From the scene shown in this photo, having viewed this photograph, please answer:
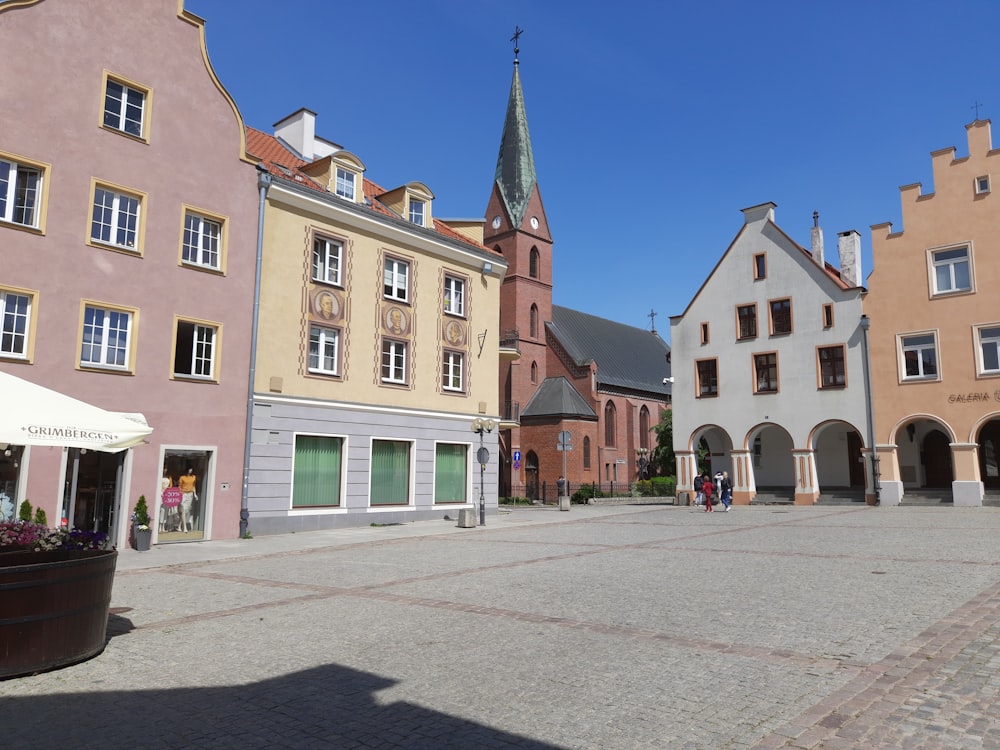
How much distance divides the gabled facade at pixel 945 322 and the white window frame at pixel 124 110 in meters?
28.8

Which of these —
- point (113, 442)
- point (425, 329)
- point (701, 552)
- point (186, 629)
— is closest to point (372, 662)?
point (186, 629)

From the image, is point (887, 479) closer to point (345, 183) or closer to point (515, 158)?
point (345, 183)

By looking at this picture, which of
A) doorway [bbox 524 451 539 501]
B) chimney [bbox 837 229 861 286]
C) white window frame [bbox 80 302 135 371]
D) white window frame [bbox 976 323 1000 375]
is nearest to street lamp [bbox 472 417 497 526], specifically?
white window frame [bbox 80 302 135 371]

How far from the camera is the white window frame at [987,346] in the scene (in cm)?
2906

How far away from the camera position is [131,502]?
18062 millimetres

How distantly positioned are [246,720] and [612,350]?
197 ft

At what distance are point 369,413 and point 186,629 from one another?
15.7m

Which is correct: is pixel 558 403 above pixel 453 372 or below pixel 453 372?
above

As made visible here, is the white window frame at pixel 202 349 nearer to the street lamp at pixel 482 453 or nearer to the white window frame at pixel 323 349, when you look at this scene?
the white window frame at pixel 323 349

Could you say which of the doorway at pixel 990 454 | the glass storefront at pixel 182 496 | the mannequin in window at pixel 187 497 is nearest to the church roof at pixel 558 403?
the doorway at pixel 990 454

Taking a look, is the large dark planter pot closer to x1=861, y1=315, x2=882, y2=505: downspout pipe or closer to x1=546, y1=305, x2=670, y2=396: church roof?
x1=861, y1=315, x2=882, y2=505: downspout pipe

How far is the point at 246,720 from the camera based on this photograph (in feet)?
17.3

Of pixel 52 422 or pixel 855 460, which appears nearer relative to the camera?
pixel 52 422

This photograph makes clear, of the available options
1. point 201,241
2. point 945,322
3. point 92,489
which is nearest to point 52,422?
point 92,489
